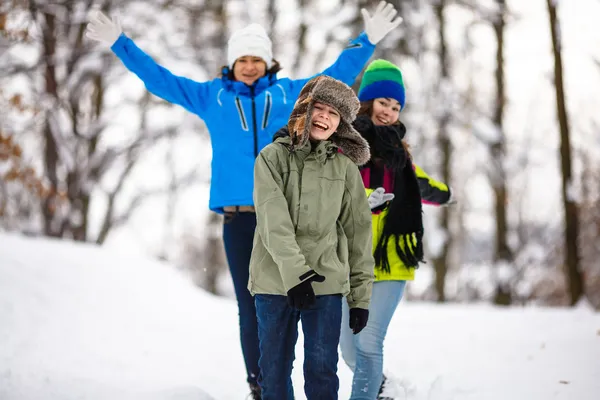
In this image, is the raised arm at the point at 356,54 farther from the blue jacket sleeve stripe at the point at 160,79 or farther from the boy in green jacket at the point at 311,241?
the boy in green jacket at the point at 311,241

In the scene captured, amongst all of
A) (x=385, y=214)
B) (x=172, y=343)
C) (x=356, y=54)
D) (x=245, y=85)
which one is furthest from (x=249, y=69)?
(x=172, y=343)

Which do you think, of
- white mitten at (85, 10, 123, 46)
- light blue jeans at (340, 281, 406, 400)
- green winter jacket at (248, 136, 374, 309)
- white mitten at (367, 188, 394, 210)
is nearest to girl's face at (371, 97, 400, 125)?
white mitten at (367, 188, 394, 210)

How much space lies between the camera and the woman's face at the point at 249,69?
338 centimetres

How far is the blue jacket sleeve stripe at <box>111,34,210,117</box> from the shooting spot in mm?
3418

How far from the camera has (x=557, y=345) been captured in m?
5.23

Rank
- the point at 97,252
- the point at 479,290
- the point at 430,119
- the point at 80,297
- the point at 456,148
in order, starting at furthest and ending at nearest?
the point at 479,290 → the point at 456,148 → the point at 430,119 → the point at 97,252 → the point at 80,297

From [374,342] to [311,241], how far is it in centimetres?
78

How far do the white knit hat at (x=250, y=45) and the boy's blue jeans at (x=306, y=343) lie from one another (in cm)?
156

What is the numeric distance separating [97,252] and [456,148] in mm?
9502

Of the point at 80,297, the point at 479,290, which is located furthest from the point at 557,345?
the point at 479,290

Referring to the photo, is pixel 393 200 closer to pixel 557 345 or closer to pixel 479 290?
pixel 557 345

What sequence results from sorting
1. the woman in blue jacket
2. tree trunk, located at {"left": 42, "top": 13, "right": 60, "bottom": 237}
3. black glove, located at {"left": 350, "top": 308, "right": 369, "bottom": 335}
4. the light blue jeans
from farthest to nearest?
tree trunk, located at {"left": 42, "top": 13, "right": 60, "bottom": 237} < the woman in blue jacket < the light blue jeans < black glove, located at {"left": 350, "top": 308, "right": 369, "bottom": 335}

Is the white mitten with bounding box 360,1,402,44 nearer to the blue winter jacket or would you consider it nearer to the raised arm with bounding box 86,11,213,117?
the blue winter jacket

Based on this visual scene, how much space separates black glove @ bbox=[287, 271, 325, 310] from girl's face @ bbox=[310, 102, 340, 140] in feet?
2.07
